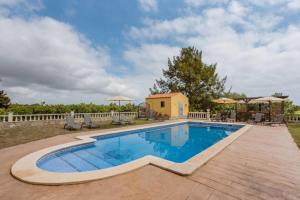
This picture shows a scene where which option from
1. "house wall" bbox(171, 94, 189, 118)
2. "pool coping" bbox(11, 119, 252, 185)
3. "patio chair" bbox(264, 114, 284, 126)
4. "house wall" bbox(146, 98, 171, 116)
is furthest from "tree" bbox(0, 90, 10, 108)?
"patio chair" bbox(264, 114, 284, 126)

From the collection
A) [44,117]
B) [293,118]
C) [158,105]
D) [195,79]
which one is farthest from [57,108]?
[293,118]

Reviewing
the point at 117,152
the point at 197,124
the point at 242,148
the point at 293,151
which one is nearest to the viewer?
the point at 293,151

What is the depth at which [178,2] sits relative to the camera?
12148 mm

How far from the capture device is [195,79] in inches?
1039

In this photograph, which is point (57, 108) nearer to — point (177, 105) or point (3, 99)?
point (177, 105)

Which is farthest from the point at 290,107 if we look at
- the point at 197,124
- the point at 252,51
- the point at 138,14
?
the point at 138,14

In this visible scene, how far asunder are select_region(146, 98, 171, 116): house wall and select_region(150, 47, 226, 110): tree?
743cm

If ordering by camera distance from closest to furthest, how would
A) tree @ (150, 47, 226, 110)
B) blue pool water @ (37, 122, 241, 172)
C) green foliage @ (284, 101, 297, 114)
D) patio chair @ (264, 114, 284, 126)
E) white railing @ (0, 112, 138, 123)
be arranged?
blue pool water @ (37, 122, 241, 172), white railing @ (0, 112, 138, 123), patio chair @ (264, 114, 284, 126), green foliage @ (284, 101, 297, 114), tree @ (150, 47, 226, 110)

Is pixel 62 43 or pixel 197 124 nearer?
pixel 62 43

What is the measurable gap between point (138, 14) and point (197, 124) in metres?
11.7

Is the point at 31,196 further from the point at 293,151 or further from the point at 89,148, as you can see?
the point at 293,151

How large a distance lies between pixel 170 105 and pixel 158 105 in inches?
70.7

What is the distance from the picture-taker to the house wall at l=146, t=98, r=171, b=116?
20.5m

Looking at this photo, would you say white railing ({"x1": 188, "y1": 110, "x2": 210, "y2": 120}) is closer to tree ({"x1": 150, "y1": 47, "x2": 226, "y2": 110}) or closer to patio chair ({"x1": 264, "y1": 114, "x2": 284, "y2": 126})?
tree ({"x1": 150, "y1": 47, "x2": 226, "y2": 110})
